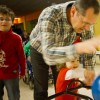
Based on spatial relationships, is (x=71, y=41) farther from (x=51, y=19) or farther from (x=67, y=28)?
(x=51, y=19)

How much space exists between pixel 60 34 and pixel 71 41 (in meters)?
0.12

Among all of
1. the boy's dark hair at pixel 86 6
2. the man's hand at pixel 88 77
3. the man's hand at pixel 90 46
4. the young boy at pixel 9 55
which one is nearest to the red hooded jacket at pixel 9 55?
the young boy at pixel 9 55

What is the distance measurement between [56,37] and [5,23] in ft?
2.73

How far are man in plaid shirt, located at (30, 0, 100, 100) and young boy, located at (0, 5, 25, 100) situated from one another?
0.34m

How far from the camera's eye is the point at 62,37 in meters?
1.45

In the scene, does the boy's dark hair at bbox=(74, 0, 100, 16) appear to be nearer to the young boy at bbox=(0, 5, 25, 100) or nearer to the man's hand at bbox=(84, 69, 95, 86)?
the man's hand at bbox=(84, 69, 95, 86)

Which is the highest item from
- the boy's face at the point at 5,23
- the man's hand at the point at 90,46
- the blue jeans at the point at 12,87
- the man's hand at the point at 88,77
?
the boy's face at the point at 5,23

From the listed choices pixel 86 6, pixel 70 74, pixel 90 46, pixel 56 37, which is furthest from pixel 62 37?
pixel 90 46

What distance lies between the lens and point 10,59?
205cm

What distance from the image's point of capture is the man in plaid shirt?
1.04 metres

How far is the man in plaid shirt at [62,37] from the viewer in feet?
3.42

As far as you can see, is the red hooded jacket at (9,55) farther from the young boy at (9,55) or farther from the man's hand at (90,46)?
the man's hand at (90,46)

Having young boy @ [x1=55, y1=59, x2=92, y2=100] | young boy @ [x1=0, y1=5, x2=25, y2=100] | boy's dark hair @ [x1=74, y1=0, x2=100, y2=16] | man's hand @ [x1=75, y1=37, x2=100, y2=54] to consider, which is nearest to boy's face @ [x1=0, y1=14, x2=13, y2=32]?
young boy @ [x1=0, y1=5, x2=25, y2=100]

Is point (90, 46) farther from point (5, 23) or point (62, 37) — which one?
point (5, 23)
